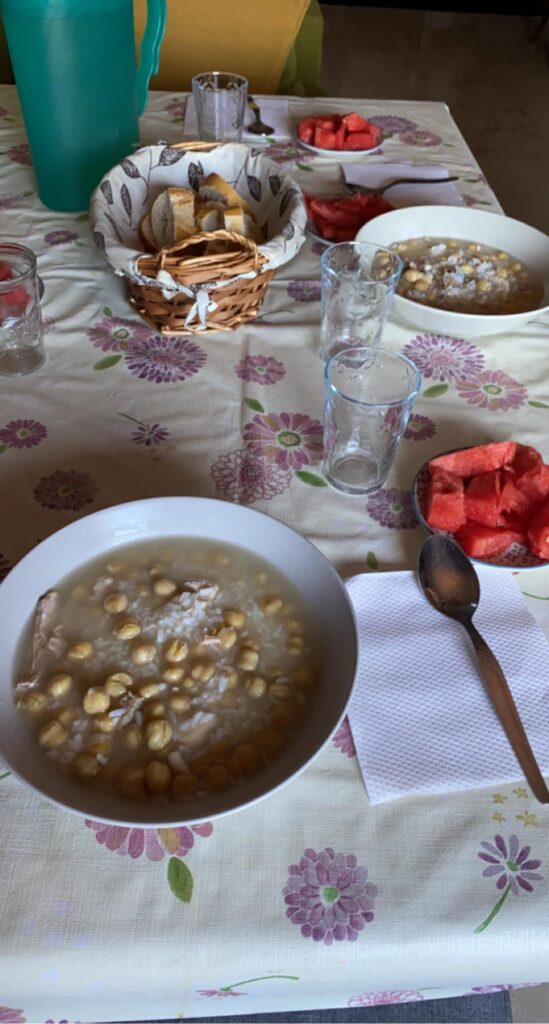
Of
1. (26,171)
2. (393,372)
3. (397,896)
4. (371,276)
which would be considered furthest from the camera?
(26,171)

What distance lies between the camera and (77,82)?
3.70 feet

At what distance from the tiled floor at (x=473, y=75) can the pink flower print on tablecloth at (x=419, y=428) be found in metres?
2.75

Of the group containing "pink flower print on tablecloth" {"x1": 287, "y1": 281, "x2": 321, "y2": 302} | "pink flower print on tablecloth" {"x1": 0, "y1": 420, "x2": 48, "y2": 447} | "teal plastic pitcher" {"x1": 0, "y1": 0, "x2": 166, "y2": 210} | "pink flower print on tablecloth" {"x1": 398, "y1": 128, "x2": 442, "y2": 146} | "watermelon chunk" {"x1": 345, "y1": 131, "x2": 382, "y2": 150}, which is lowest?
"pink flower print on tablecloth" {"x1": 0, "y1": 420, "x2": 48, "y2": 447}

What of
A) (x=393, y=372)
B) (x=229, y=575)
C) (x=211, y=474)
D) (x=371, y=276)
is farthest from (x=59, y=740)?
(x=371, y=276)

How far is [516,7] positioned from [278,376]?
20.7 ft

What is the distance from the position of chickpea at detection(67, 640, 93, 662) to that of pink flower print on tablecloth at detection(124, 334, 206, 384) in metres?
0.44

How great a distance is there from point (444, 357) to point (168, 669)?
0.64 meters

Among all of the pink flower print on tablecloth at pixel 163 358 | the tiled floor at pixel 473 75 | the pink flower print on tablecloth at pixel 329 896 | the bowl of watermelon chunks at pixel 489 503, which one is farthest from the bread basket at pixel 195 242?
the tiled floor at pixel 473 75

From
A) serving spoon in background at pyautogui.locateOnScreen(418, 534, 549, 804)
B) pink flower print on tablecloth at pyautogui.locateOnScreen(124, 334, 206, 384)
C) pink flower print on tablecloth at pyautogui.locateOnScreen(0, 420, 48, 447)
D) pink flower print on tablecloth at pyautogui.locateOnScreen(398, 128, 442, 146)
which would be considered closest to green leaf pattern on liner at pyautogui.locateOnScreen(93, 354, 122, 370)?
pink flower print on tablecloth at pyautogui.locateOnScreen(124, 334, 206, 384)

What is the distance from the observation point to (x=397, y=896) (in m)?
0.54

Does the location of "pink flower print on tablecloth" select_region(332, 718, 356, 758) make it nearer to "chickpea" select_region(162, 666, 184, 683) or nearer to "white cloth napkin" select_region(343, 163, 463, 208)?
"chickpea" select_region(162, 666, 184, 683)

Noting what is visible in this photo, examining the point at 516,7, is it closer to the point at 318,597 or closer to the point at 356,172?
the point at 356,172

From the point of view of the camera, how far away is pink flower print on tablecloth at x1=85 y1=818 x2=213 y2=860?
0.56m

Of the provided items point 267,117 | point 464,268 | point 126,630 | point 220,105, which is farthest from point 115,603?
point 267,117
